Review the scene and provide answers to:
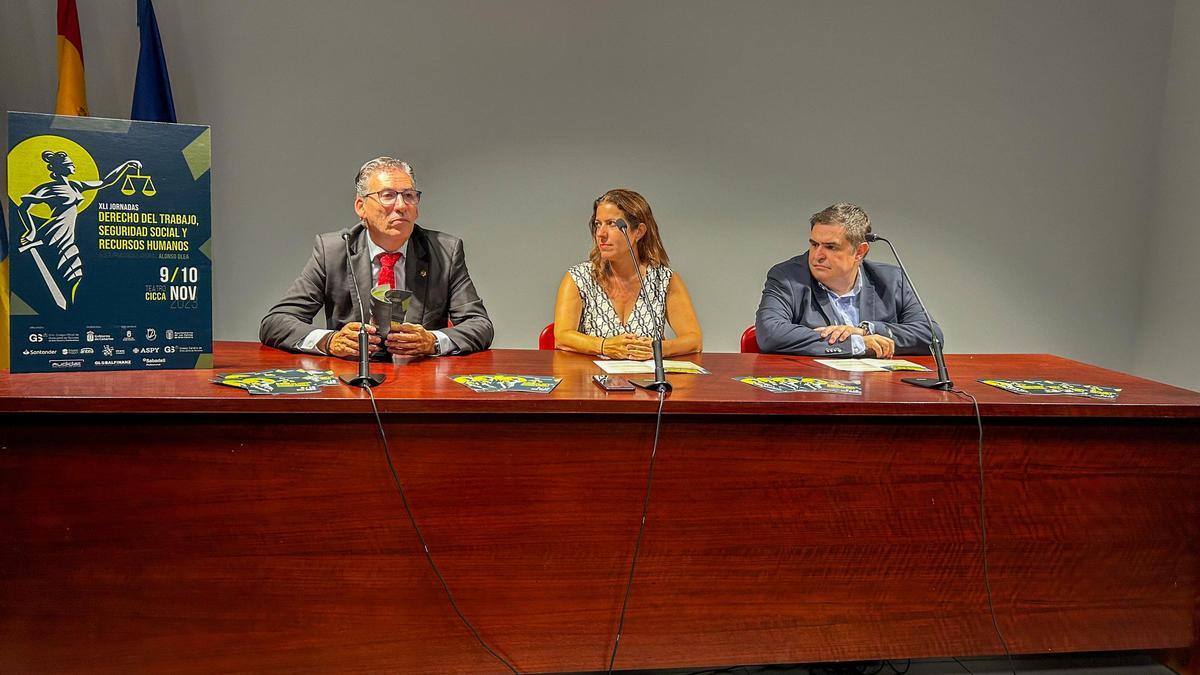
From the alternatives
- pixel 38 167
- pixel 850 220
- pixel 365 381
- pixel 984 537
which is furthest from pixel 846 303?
pixel 38 167

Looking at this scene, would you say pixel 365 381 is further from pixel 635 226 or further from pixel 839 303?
pixel 839 303

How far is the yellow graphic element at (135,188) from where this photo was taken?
1.95 meters

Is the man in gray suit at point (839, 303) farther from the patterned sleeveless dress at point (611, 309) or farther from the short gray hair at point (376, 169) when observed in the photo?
the short gray hair at point (376, 169)

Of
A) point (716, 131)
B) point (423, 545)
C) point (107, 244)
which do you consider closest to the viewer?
point (423, 545)

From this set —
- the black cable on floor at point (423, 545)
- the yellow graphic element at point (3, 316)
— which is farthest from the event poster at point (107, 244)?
the yellow graphic element at point (3, 316)

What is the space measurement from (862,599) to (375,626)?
1086 millimetres

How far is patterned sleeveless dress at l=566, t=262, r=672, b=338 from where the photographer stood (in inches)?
118

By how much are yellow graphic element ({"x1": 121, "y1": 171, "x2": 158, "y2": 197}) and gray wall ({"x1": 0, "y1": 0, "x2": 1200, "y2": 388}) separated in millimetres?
1933

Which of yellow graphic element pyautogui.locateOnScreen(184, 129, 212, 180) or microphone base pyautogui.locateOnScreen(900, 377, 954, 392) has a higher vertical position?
yellow graphic element pyautogui.locateOnScreen(184, 129, 212, 180)

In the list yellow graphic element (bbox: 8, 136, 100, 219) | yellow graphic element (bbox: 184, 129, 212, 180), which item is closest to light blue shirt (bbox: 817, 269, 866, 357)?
yellow graphic element (bbox: 184, 129, 212, 180)

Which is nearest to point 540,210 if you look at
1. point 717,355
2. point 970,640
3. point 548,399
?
point 717,355

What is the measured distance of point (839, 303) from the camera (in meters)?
2.93

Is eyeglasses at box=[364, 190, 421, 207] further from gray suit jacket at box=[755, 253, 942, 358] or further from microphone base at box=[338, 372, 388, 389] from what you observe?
gray suit jacket at box=[755, 253, 942, 358]

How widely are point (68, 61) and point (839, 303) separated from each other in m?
3.03
